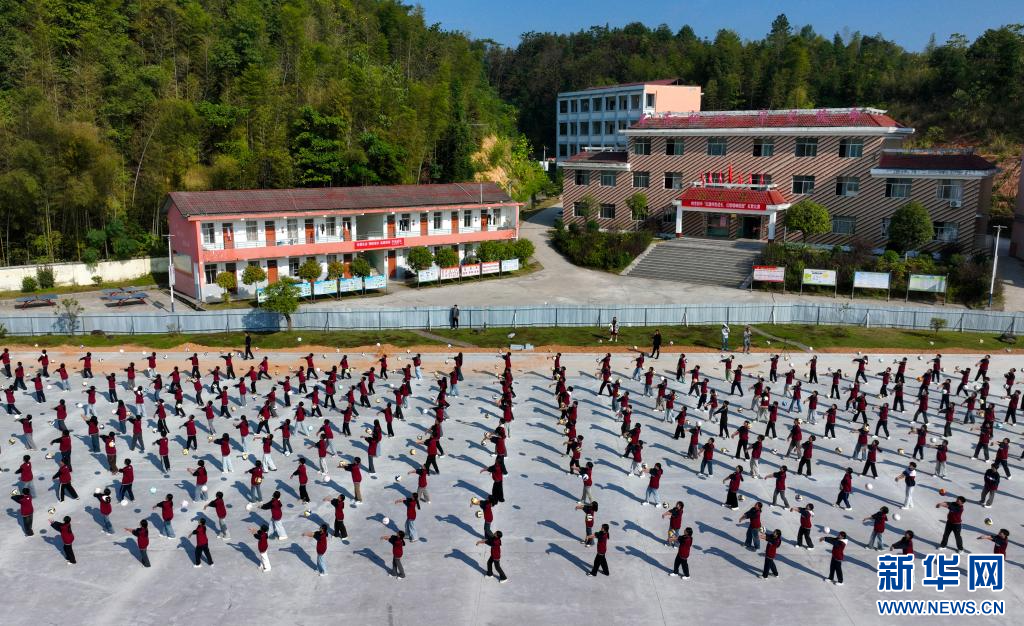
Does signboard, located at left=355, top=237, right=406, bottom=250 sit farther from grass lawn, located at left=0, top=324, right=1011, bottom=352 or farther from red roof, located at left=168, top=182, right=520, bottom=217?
grass lawn, located at left=0, top=324, right=1011, bottom=352

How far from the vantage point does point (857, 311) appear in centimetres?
3900

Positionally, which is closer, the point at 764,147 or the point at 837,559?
the point at 837,559

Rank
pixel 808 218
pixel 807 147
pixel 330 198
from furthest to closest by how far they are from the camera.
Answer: pixel 807 147 → pixel 808 218 → pixel 330 198

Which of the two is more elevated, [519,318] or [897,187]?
[897,187]

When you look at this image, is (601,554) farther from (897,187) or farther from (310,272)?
(897,187)

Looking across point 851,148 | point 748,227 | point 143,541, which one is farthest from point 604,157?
point 143,541

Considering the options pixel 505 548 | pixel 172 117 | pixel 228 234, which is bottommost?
pixel 505 548

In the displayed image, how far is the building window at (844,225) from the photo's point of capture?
53.2 metres

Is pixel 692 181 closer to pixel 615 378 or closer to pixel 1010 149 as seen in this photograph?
pixel 615 378

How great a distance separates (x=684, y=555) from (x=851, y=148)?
4390 centimetres

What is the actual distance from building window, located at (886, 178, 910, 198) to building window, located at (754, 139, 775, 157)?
26.8ft

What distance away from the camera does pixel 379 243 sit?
48406mm

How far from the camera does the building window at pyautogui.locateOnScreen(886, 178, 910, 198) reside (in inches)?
2003

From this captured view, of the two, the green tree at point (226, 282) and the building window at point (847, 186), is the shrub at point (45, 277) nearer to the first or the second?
the green tree at point (226, 282)
